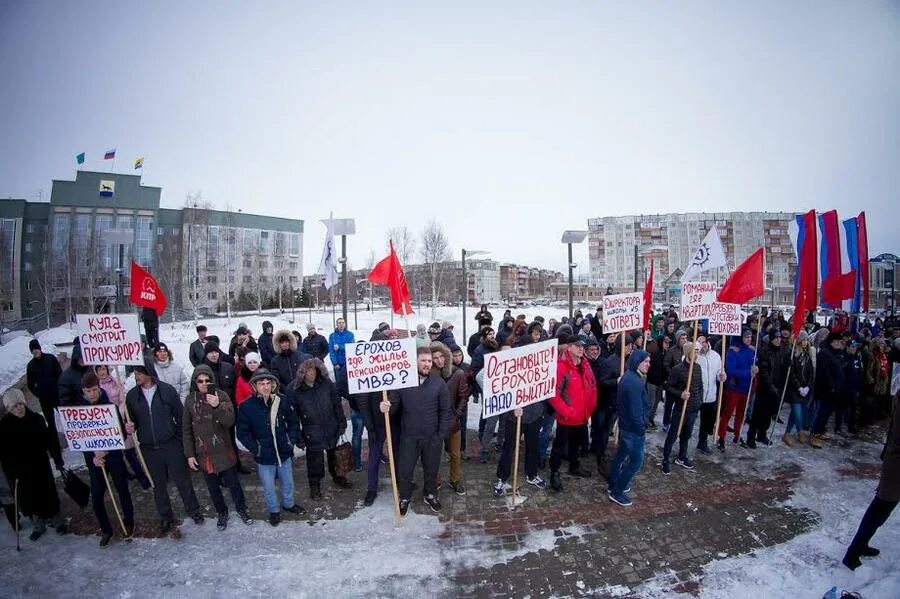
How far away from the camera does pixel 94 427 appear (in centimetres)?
450

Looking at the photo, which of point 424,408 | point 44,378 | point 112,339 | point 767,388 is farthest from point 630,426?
point 44,378

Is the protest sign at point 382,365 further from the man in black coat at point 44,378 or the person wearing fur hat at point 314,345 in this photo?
the man in black coat at point 44,378

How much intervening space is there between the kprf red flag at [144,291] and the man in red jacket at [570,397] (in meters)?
7.79

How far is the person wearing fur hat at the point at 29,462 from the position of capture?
4.45 meters

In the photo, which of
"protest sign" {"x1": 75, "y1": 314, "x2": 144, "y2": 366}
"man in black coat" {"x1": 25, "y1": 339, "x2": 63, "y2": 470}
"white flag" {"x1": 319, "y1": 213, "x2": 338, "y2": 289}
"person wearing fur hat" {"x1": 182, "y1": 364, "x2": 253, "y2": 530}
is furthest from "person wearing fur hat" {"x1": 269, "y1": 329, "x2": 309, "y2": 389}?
"white flag" {"x1": 319, "y1": 213, "x2": 338, "y2": 289}

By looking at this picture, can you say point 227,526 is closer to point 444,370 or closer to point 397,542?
point 397,542

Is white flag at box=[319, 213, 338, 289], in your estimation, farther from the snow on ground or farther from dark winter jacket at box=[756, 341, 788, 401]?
the snow on ground

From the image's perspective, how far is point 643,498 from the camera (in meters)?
5.40

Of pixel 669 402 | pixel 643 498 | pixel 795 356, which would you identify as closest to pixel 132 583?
pixel 643 498

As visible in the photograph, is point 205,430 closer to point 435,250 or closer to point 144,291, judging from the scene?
point 144,291

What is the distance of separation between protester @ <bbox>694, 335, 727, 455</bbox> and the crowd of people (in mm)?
28

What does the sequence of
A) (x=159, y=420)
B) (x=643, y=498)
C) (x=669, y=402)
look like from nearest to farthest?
(x=159, y=420) < (x=643, y=498) < (x=669, y=402)

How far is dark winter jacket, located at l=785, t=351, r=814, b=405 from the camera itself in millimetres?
7246

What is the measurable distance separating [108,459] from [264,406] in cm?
190
